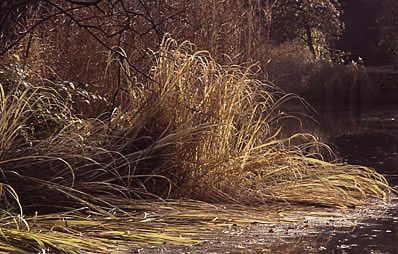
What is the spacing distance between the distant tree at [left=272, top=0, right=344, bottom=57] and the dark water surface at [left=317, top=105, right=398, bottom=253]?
513cm

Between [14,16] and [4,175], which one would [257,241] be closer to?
[4,175]

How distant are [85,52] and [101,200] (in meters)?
2.84

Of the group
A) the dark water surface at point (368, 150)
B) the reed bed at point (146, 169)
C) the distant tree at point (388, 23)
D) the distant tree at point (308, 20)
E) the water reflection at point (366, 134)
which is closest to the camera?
the dark water surface at point (368, 150)

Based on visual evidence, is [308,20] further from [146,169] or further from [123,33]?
[146,169]

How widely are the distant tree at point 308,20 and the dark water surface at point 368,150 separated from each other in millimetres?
5129

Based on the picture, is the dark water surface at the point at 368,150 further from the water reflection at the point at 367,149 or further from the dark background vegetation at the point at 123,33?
the dark background vegetation at the point at 123,33

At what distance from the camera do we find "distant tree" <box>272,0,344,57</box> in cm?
1947

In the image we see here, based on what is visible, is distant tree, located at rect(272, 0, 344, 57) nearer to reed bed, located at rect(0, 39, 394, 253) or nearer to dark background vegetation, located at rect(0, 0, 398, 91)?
dark background vegetation, located at rect(0, 0, 398, 91)

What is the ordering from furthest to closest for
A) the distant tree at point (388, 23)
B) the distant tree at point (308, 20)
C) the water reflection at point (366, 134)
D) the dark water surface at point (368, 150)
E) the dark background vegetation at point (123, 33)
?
the distant tree at point (388, 23), the distant tree at point (308, 20), the water reflection at point (366, 134), the dark background vegetation at point (123, 33), the dark water surface at point (368, 150)

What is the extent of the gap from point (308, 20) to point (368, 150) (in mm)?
12560

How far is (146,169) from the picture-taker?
4.81 meters

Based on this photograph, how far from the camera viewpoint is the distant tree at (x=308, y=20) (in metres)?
19.5

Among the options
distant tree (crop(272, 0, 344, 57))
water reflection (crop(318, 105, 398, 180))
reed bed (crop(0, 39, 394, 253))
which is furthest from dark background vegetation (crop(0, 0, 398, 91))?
distant tree (crop(272, 0, 344, 57))

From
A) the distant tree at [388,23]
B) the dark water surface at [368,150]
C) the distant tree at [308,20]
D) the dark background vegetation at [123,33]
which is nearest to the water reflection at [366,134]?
the dark water surface at [368,150]
